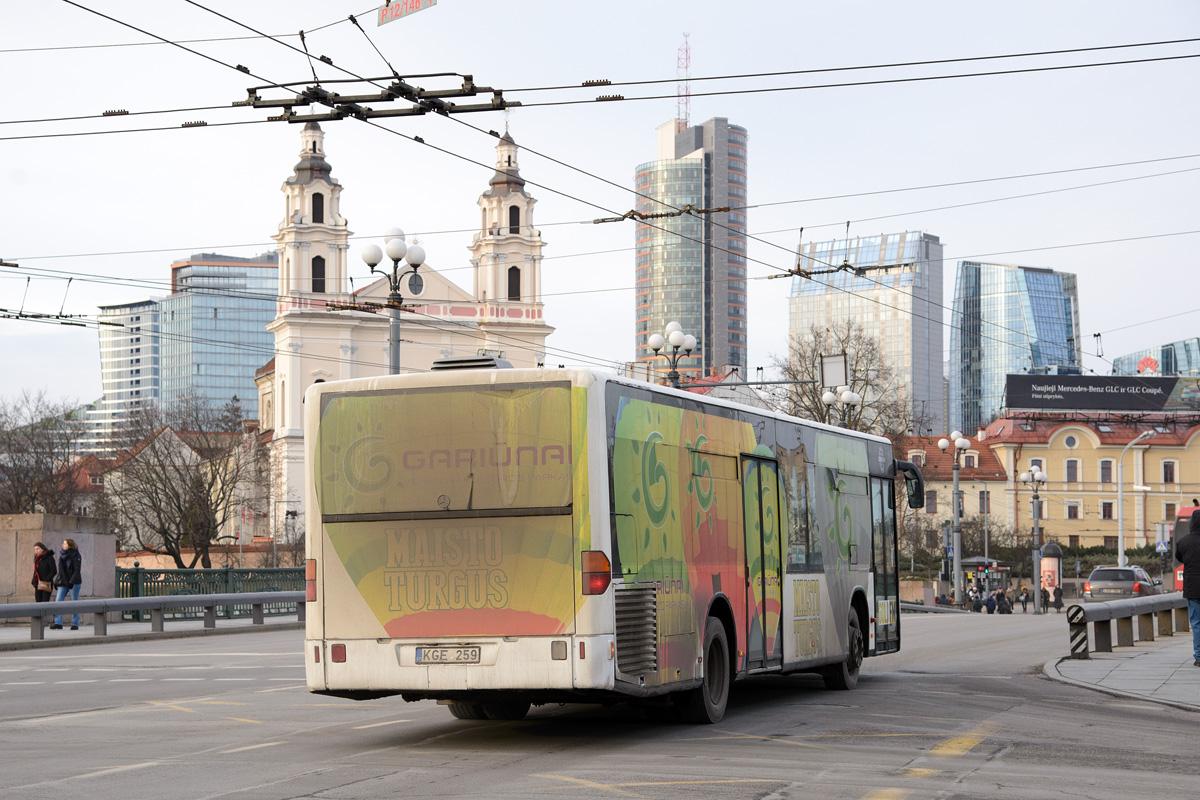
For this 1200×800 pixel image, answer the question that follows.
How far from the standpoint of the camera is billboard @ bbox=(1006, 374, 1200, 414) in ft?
356

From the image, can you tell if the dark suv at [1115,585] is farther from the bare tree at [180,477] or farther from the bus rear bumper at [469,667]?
the bus rear bumper at [469,667]

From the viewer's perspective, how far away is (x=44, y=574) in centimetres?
2959

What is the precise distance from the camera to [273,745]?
11.5m

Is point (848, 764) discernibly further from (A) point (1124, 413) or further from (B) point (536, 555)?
(A) point (1124, 413)

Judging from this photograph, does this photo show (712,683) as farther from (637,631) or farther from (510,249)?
(510,249)

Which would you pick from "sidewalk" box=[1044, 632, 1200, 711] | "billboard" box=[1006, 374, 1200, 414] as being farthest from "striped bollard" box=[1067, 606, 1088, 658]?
"billboard" box=[1006, 374, 1200, 414]

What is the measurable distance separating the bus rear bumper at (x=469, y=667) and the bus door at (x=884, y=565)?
758cm

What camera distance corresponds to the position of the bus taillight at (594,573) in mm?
11062

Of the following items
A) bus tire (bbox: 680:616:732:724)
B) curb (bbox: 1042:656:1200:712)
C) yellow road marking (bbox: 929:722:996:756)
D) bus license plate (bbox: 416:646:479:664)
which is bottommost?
curb (bbox: 1042:656:1200:712)

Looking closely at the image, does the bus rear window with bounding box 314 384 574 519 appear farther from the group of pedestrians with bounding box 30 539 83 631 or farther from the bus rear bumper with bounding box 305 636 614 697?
the group of pedestrians with bounding box 30 539 83 631

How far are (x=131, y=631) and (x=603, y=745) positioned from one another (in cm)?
2170

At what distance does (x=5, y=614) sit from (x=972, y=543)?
79.4 meters

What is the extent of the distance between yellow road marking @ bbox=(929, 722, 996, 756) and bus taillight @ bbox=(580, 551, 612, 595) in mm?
2609

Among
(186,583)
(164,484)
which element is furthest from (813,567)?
(164,484)
